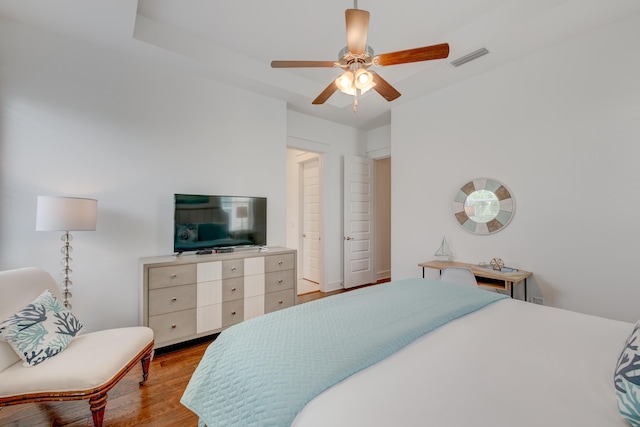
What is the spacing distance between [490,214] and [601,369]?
2224mm

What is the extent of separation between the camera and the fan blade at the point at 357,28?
61.4 inches

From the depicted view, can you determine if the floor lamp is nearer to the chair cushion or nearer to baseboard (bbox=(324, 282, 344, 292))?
the chair cushion

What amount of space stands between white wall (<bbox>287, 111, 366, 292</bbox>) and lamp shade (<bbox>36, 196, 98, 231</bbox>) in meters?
2.73

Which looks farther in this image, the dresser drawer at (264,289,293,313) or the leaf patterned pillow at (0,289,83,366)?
the dresser drawer at (264,289,293,313)

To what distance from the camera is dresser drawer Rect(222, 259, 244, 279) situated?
278 cm

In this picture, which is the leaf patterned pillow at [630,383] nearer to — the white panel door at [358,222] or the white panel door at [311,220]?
the white panel door at [358,222]

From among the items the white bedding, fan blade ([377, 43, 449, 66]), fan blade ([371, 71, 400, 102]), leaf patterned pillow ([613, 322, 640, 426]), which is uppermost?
fan blade ([377, 43, 449, 66])

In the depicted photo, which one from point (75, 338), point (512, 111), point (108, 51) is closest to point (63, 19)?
point (108, 51)

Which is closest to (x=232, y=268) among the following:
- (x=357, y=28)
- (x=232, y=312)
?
(x=232, y=312)

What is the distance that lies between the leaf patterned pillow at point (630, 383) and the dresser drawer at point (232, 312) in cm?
274

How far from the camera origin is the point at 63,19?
2.22 m

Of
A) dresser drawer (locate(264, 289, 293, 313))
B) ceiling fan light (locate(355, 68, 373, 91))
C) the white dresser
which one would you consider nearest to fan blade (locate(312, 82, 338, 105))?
ceiling fan light (locate(355, 68, 373, 91))

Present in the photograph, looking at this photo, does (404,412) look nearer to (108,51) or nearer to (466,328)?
(466,328)

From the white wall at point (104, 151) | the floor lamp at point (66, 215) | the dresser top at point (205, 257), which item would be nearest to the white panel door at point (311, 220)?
the dresser top at point (205, 257)
